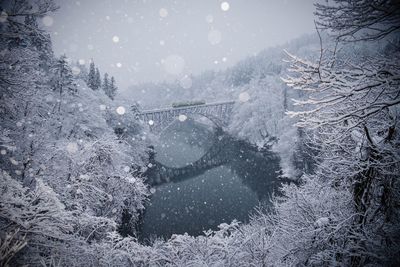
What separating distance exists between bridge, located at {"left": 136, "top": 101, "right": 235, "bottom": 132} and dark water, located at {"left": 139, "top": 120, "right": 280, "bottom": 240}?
7.00 metres

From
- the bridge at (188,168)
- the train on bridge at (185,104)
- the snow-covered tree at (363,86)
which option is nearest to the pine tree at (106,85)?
the train on bridge at (185,104)

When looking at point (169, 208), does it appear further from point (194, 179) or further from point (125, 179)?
point (125, 179)

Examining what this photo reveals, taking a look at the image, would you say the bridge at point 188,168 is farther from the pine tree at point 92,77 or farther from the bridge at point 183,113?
the pine tree at point 92,77

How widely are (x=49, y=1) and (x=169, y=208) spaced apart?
80.7 ft

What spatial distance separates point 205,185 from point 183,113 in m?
22.4

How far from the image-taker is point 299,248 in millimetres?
6625

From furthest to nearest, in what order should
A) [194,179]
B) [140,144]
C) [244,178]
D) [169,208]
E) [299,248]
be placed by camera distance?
[140,144]
[194,179]
[244,178]
[169,208]
[299,248]

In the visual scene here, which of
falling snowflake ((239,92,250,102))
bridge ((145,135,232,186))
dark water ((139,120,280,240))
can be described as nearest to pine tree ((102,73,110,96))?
dark water ((139,120,280,240))

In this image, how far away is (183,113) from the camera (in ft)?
167

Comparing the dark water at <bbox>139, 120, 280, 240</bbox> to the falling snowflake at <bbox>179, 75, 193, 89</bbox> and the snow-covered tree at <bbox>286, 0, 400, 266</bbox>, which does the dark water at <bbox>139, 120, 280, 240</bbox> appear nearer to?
the snow-covered tree at <bbox>286, 0, 400, 266</bbox>

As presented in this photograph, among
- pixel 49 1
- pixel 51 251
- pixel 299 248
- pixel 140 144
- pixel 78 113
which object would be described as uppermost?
pixel 49 1

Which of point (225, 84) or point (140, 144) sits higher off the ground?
point (225, 84)

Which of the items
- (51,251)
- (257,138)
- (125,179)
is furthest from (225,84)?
(51,251)

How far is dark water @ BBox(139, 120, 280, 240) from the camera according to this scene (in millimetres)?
23391
